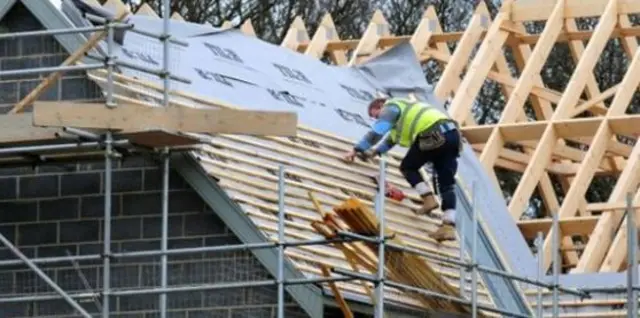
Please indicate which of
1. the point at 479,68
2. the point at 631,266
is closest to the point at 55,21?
the point at 631,266

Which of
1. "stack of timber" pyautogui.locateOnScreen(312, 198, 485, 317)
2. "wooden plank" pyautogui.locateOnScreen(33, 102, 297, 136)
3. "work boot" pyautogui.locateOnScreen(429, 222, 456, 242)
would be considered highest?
"wooden plank" pyautogui.locateOnScreen(33, 102, 297, 136)

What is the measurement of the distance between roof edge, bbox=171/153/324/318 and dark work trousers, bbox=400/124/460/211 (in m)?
2.07

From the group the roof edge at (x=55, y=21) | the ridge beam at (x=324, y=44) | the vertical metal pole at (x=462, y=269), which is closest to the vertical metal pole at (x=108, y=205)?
the roof edge at (x=55, y=21)

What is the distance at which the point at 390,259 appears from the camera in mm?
17656

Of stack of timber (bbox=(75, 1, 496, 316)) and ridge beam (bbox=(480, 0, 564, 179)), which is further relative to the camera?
ridge beam (bbox=(480, 0, 564, 179))

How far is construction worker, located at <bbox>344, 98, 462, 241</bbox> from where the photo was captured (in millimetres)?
18781

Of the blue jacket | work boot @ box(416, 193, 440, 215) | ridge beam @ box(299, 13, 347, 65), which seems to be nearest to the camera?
the blue jacket

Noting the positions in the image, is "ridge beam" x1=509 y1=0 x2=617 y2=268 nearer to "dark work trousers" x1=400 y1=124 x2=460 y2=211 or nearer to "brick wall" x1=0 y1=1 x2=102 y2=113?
"dark work trousers" x1=400 y1=124 x2=460 y2=211

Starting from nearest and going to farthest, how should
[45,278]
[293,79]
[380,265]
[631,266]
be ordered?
1. [380,265]
2. [45,278]
3. [631,266]
4. [293,79]

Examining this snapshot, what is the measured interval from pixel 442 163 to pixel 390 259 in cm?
153

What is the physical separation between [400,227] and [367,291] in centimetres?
167

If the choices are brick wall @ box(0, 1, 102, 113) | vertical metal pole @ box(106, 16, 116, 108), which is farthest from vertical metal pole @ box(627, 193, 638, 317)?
brick wall @ box(0, 1, 102, 113)

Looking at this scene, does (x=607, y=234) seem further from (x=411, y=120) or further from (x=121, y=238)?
(x=121, y=238)

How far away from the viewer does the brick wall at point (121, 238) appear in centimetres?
1739
